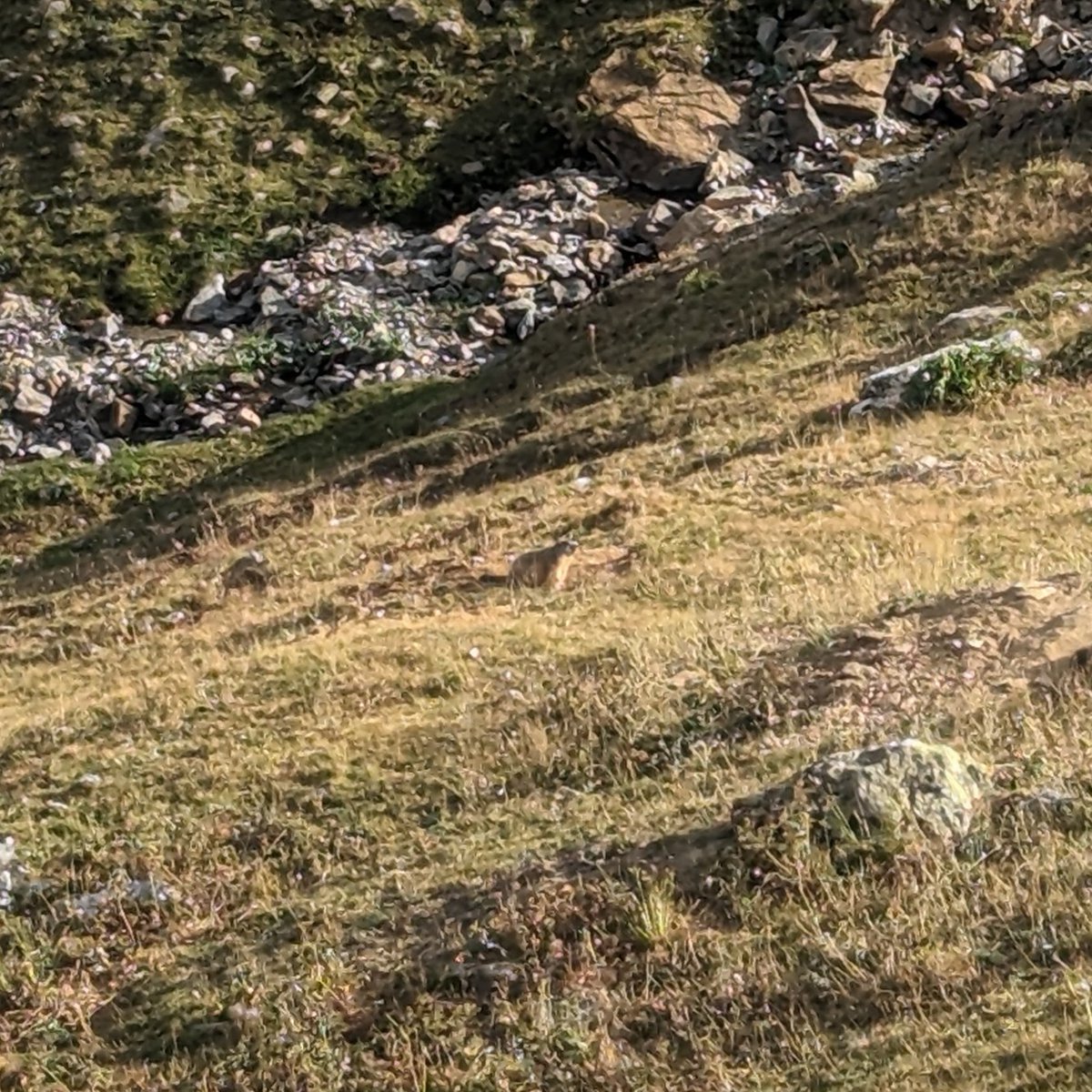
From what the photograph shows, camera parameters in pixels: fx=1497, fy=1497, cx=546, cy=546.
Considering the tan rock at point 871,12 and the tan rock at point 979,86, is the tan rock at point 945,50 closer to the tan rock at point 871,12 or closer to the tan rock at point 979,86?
the tan rock at point 979,86

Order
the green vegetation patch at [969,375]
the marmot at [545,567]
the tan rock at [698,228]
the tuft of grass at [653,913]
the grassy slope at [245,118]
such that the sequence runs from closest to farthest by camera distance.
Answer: the tuft of grass at [653,913], the marmot at [545,567], the green vegetation patch at [969,375], the tan rock at [698,228], the grassy slope at [245,118]

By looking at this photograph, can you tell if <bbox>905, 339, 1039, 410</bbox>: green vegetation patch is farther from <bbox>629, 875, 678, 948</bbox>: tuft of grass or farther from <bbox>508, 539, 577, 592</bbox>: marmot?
<bbox>629, 875, 678, 948</bbox>: tuft of grass

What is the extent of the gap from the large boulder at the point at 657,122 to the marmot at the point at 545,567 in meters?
12.3

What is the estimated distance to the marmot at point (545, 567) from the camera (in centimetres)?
1012

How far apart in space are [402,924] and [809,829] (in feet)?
5.43

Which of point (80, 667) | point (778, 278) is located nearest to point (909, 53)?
point (778, 278)

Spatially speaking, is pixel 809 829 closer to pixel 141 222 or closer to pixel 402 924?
pixel 402 924

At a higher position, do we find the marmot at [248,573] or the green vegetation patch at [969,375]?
the green vegetation patch at [969,375]

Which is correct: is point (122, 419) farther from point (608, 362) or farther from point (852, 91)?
point (852, 91)

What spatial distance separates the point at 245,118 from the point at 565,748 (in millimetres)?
18241

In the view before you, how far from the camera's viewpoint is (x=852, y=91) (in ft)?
72.4

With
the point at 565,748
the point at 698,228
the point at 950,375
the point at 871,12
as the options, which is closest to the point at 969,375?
the point at 950,375

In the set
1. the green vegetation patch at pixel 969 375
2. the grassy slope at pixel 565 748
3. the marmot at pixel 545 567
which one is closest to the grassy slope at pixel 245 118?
the grassy slope at pixel 565 748

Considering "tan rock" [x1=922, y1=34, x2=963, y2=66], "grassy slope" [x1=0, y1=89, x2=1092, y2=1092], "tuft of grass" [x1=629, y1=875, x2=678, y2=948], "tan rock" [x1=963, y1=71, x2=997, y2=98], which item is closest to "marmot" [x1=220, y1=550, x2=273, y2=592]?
"grassy slope" [x1=0, y1=89, x2=1092, y2=1092]
